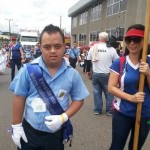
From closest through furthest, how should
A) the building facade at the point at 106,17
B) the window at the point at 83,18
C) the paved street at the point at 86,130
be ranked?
1. the paved street at the point at 86,130
2. the building facade at the point at 106,17
3. the window at the point at 83,18

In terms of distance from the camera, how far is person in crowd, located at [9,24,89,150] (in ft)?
7.83

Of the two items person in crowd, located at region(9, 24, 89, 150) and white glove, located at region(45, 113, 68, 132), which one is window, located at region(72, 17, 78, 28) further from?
white glove, located at region(45, 113, 68, 132)

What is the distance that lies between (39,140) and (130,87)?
104 cm

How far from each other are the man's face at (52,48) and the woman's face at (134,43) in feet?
2.59

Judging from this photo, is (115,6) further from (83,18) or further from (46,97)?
(46,97)

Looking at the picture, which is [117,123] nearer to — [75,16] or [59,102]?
[59,102]

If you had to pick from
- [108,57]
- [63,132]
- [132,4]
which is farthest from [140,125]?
[132,4]

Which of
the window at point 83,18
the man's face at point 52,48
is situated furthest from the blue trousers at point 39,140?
the window at point 83,18

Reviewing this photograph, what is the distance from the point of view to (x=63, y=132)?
2.56 metres

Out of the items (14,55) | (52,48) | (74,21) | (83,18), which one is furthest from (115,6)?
(52,48)

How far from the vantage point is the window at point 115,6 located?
23.2 meters

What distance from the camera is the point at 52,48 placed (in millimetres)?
2357

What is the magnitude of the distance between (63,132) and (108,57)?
3.72 m

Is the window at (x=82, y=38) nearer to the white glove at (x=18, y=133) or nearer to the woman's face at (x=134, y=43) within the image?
the woman's face at (x=134, y=43)
